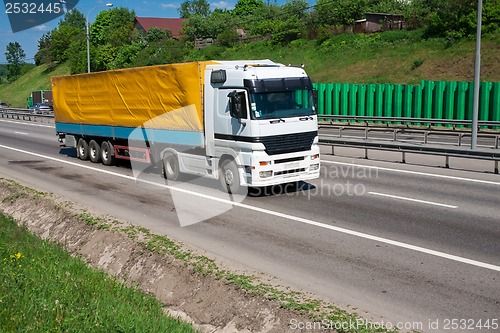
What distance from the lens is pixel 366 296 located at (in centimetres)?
845

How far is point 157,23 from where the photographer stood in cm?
11856

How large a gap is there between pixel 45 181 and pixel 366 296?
543 inches

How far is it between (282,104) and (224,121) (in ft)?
5.25

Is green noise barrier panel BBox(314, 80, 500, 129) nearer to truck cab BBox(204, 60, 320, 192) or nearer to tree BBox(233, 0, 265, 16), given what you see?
truck cab BBox(204, 60, 320, 192)

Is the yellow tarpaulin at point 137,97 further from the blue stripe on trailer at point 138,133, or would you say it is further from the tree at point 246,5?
the tree at point 246,5

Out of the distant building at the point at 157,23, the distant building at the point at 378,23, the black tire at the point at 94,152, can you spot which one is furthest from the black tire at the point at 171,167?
the distant building at the point at 157,23

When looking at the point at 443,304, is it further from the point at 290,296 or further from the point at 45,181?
the point at 45,181

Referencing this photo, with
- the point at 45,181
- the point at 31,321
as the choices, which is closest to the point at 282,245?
the point at 31,321

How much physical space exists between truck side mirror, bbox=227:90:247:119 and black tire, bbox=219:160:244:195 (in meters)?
1.39

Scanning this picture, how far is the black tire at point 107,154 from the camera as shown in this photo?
71.8ft

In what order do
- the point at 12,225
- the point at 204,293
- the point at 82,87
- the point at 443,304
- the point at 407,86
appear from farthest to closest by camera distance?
the point at 407,86 < the point at 82,87 < the point at 12,225 < the point at 204,293 < the point at 443,304

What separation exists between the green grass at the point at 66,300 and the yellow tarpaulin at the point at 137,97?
23.3 ft

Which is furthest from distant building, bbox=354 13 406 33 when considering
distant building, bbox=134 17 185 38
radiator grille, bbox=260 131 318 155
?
distant building, bbox=134 17 185 38

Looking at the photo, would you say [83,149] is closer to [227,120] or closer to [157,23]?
[227,120]
